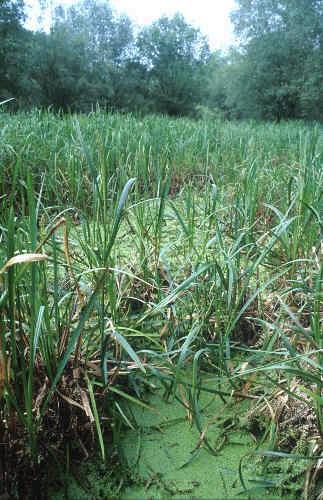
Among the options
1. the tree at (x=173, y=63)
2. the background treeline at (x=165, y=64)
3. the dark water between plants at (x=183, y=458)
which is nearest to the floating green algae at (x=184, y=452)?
the dark water between plants at (x=183, y=458)

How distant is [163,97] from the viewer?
20297 millimetres

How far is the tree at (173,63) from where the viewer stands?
20375 mm

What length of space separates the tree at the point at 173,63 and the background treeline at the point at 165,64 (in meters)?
0.05

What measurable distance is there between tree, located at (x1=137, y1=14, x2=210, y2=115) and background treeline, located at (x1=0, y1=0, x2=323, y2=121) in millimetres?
51

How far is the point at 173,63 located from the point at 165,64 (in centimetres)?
42

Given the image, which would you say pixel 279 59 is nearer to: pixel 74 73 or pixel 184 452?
pixel 74 73

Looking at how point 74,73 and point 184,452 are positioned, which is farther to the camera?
point 74,73

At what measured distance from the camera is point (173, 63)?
21.1 metres

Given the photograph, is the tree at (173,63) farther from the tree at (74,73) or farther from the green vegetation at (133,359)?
the green vegetation at (133,359)

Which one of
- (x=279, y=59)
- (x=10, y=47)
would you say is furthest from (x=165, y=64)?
(x=10, y=47)

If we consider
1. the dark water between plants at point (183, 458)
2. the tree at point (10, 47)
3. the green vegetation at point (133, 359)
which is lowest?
the dark water between plants at point (183, 458)

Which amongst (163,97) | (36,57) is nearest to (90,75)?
(36,57)

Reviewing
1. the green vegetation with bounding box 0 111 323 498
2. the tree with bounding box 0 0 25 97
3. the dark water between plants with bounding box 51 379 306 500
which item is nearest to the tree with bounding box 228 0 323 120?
the tree with bounding box 0 0 25 97

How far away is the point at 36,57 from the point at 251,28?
836 centimetres
